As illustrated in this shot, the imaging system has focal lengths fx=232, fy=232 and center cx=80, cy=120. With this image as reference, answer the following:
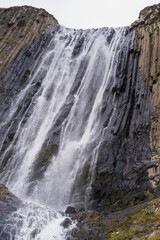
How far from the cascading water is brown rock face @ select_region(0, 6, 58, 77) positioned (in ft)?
11.8

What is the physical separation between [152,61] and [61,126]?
9.94m

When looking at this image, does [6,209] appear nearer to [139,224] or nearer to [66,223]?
[66,223]

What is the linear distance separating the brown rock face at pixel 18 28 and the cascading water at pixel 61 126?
3590 millimetres

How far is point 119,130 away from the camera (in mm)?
17797

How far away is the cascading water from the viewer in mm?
15664

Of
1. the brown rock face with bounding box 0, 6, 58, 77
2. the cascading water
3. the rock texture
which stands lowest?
the rock texture

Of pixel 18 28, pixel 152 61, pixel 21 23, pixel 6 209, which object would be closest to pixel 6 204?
pixel 6 209

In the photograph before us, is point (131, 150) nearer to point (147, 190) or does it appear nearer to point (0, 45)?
point (147, 190)

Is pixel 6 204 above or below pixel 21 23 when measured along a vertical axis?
below

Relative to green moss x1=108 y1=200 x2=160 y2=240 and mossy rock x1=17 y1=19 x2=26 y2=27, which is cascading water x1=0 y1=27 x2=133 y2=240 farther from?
mossy rock x1=17 y1=19 x2=26 y2=27

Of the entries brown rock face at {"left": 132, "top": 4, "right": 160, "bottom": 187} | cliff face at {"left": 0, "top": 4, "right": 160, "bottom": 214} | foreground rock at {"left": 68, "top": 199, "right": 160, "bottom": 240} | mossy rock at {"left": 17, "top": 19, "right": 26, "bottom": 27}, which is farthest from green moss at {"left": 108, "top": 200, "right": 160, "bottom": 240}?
mossy rock at {"left": 17, "top": 19, "right": 26, "bottom": 27}

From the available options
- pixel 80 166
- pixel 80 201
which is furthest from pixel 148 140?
pixel 80 201

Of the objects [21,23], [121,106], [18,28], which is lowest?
[121,106]

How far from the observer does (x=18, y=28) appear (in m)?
33.0
